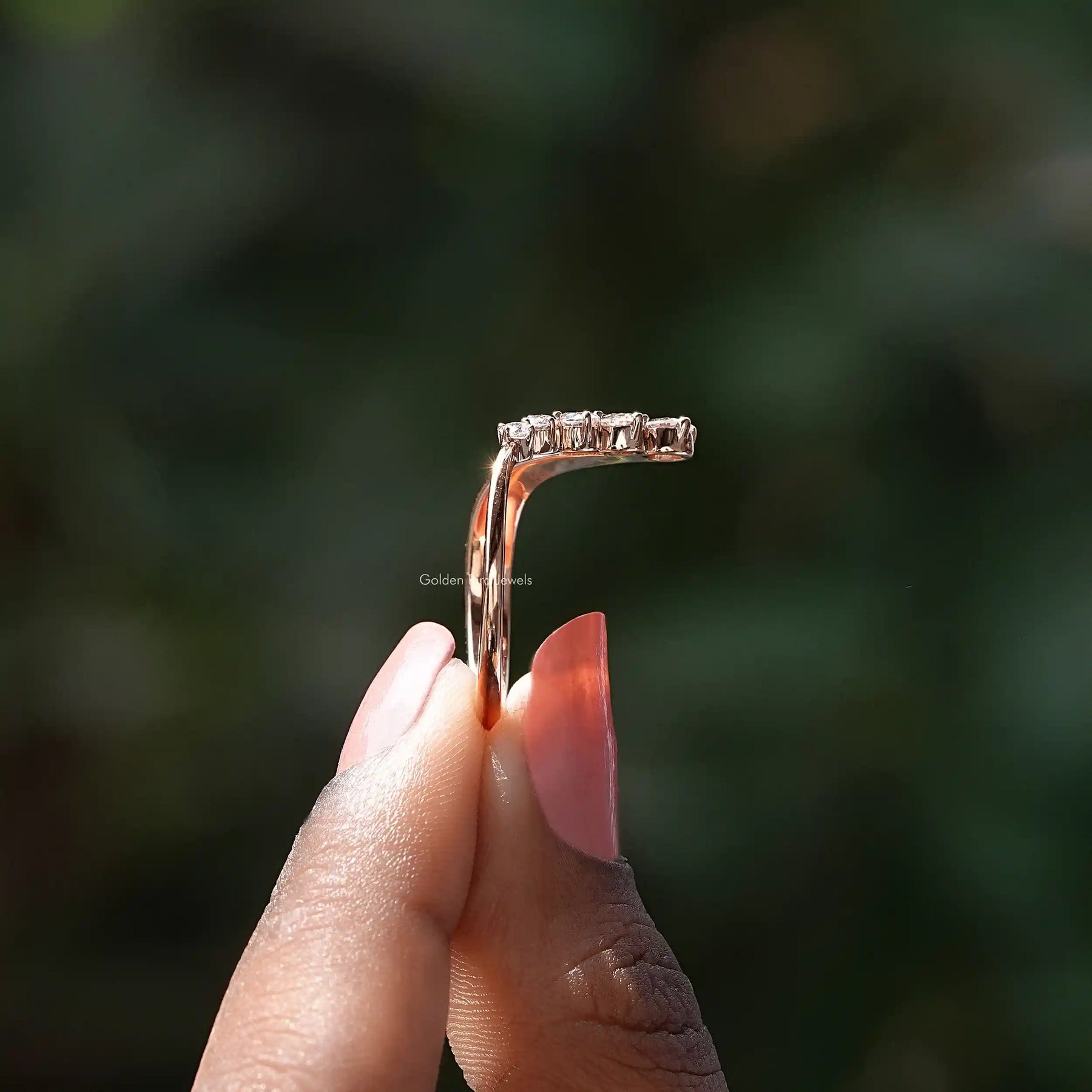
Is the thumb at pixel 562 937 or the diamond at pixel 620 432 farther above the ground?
the diamond at pixel 620 432

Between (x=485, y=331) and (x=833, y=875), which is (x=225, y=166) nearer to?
(x=485, y=331)

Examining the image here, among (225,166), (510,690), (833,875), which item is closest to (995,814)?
(833,875)


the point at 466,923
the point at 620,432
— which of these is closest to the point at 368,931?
the point at 466,923

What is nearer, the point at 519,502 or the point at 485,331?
the point at 519,502

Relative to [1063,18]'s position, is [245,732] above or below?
below

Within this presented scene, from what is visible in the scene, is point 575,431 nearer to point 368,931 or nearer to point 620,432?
point 620,432

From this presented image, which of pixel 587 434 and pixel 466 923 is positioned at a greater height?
pixel 587 434
